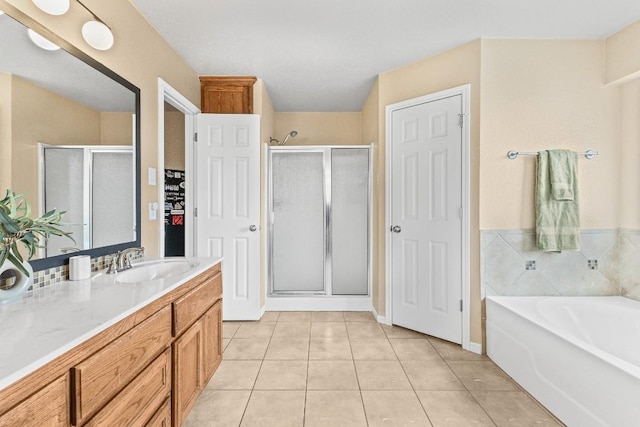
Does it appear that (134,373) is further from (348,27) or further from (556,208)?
(556,208)

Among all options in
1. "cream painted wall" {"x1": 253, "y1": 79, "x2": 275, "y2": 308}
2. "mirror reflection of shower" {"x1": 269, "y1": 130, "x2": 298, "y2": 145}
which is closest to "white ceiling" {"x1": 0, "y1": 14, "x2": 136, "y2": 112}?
"cream painted wall" {"x1": 253, "y1": 79, "x2": 275, "y2": 308}

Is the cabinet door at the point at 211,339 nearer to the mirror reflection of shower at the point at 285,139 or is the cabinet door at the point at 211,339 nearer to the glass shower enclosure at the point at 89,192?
the glass shower enclosure at the point at 89,192

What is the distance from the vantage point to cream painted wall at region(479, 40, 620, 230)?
241 cm

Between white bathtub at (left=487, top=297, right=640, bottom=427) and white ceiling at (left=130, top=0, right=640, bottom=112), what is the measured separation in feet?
6.66

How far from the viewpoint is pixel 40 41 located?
1.35 meters

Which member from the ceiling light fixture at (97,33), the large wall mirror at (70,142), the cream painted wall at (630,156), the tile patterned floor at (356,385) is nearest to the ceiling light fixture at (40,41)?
the large wall mirror at (70,142)

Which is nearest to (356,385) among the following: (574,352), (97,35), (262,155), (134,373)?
(574,352)

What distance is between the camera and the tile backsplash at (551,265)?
2.41 metres

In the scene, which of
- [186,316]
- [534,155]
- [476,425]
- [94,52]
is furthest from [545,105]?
[94,52]

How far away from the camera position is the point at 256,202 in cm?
308

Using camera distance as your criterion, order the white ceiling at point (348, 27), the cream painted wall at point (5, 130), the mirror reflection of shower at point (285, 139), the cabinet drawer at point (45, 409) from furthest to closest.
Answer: the mirror reflection of shower at point (285, 139) < the white ceiling at point (348, 27) < the cream painted wall at point (5, 130) < the cabinet drawer at point (45, 409)

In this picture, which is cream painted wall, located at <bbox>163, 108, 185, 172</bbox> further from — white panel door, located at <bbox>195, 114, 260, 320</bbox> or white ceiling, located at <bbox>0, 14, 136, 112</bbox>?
white ceiling, located at <bbox>0, 14, 136, 112</bbox>

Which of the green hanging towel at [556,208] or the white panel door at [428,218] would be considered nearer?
the green hanging towel at [556,208]

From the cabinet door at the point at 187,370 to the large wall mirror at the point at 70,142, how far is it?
2.20ft
